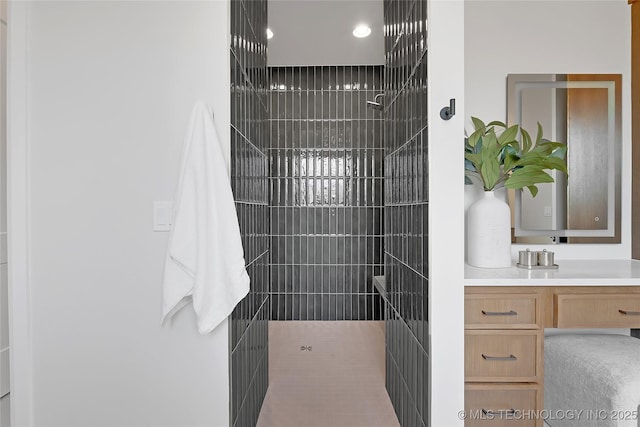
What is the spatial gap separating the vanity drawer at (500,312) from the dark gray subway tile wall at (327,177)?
94.3 inches

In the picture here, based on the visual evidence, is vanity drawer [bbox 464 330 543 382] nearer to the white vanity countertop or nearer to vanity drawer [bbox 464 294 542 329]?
vanity drawer [bbox 464 294 542 329]

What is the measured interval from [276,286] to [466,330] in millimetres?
2638

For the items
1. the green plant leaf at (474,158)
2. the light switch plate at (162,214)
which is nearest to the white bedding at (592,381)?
the green plant leaf at (474,158)

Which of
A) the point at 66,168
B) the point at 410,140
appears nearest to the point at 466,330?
the point at 410,140

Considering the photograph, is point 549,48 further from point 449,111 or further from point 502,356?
point 502,356

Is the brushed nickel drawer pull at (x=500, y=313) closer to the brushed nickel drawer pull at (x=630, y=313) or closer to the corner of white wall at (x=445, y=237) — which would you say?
the corner of white wall at (x=445, y=237)

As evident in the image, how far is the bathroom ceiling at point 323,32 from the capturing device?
109 inches

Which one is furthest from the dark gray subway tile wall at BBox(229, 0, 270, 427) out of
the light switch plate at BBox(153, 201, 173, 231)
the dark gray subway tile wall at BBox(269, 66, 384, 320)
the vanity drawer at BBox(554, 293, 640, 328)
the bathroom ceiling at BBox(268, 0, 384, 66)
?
the dark gray subway tile wall at BBox(269, 66, 384, 320)

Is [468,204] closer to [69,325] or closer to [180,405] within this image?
[180,405]

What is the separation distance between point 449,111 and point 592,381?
1232mm

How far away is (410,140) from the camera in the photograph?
1.80 m

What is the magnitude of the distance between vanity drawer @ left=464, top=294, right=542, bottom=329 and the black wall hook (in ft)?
2.32

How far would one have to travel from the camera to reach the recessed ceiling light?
309 cm

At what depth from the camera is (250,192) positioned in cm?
192
